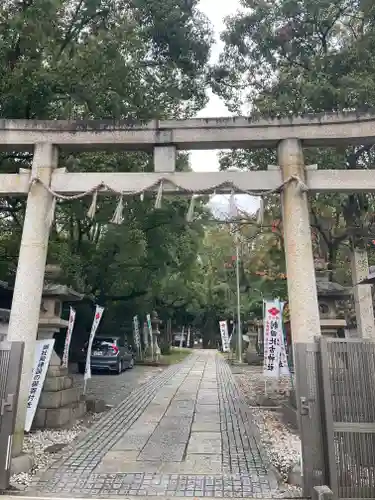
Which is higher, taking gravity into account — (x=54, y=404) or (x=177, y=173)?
(x=177, y=173)

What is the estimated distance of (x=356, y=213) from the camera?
11.0 meters

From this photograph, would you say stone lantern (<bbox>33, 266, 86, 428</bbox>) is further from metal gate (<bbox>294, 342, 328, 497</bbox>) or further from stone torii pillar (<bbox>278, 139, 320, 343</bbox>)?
metal gate (<bbox>294, 342, 328, 497</bbox>)

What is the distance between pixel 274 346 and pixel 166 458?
5.79 metres

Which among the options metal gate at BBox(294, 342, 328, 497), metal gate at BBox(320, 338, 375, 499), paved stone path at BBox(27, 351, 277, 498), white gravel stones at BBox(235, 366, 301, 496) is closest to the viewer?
metal gate at BBox(320, 338, 375, 499)

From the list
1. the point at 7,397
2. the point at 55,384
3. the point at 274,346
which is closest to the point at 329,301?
the point at 274,346

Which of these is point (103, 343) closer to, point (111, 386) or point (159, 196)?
point (111, 386)

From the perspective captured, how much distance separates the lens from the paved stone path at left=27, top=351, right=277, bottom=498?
4770mm

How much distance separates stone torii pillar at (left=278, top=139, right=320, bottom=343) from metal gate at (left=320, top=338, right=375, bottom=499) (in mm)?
878

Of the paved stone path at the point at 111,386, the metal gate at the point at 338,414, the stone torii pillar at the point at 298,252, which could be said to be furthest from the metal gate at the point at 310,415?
the paved stone path at the point at 111,386

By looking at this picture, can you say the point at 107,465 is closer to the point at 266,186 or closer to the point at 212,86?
the point at 266,186

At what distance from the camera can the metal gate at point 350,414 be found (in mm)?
4273

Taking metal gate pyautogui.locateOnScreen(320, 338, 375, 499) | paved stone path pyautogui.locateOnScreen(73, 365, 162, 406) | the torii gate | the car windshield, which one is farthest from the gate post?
the car windshield

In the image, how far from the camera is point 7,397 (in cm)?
464

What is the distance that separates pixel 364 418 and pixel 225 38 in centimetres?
1089
